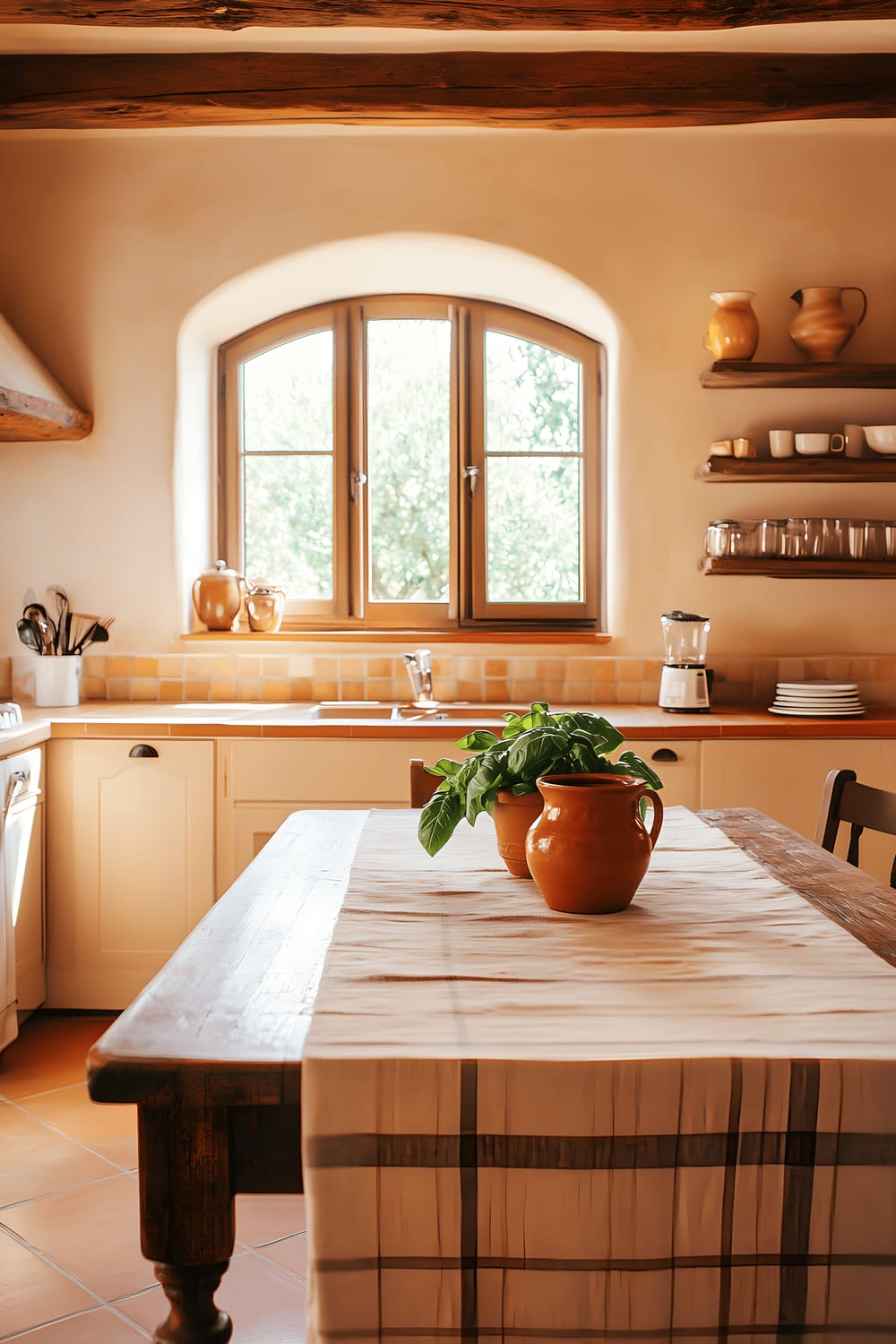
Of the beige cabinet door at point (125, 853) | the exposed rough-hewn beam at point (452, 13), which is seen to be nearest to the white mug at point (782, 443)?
the exposed rough-hewn beam at point (452, 13)

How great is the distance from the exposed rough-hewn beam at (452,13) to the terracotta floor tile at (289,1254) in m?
2.93

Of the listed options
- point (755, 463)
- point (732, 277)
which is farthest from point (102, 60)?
point (755, 463)

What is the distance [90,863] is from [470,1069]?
2665 millimetres

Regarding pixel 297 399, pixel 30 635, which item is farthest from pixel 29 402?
pixel 297 399

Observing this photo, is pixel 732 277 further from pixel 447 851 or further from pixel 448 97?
pixel 447 851

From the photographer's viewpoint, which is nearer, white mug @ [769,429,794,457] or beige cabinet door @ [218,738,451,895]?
beige cabinet door @ [218,738,451,895]

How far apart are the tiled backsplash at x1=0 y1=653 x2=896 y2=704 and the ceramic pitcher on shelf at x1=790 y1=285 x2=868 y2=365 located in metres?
1.01

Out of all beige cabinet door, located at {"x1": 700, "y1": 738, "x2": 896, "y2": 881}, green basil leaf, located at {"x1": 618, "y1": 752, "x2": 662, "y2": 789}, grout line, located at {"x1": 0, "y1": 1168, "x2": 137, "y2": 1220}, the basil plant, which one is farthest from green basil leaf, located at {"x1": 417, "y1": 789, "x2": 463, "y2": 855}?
beige cabinet door, located at {"x1": 700, "y1": 738, "x2": 896, "y2": 881}

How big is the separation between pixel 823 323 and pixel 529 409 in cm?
105

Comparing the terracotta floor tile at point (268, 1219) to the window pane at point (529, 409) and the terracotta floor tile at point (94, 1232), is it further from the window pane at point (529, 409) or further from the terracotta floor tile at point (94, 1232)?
the window pane at point (529, 409)

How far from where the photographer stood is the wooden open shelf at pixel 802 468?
3707mm

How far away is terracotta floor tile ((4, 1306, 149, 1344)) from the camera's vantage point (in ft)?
6.27

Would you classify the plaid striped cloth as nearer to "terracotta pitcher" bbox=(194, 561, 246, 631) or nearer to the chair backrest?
the chair backrest

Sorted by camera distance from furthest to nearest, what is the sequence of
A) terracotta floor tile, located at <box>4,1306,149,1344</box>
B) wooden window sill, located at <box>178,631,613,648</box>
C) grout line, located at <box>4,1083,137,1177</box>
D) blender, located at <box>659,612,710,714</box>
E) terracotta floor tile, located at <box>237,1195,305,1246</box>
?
wooden window sill, located at <box>178,631,613,648</box>
blender, located at <box>659,612,710,714</box>
grout line, located at <box>4,1083,137,1177</box>
terracotta floor tile, located at <box>237,1195,305,1246</box>
terracotta floor tile, located at <box>4,1306,149,1344</box>
